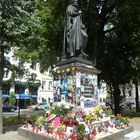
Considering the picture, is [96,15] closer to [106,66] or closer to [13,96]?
[106,66]

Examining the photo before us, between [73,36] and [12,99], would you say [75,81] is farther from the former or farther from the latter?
[12,99]

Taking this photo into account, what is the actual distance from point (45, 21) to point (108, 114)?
15.0 meters

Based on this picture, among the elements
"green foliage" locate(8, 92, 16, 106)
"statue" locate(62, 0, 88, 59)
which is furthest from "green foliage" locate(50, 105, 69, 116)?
"green foliage" locate(8, 92, 16, 106)

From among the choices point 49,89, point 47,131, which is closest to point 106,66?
point 47,131

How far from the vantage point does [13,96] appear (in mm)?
59781

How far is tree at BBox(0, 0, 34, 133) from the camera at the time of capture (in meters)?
14.7

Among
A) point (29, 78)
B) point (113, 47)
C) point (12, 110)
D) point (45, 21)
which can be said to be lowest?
point (12, 110)

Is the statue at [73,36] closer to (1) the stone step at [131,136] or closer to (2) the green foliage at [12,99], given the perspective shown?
(1) the stone step at [131,136]

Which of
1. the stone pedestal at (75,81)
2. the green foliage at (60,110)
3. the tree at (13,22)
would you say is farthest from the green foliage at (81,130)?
the tree at (13,22)

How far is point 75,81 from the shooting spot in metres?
13.1

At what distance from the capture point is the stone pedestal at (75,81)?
519 inches

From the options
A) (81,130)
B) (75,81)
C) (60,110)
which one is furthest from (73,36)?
(81,130)

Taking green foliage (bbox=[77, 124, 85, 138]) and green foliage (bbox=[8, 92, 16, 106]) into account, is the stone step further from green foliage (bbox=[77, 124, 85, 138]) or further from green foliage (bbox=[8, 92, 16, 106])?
green foliage (bbox=[8, 92, 16, 106])

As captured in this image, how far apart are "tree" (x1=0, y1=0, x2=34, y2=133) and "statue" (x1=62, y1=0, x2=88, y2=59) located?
6.58ft
